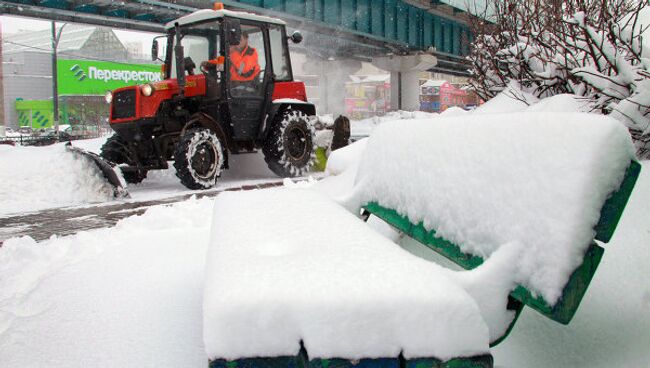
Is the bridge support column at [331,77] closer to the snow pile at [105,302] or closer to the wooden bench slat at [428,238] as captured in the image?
the snow pile at [105,302]

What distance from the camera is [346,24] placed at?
22.1 meters

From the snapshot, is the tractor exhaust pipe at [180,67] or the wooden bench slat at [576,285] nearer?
the wooden bench slat at [576,285]

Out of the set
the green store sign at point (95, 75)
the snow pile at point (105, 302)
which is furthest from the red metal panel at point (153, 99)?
the green store sign at point (95, 75)

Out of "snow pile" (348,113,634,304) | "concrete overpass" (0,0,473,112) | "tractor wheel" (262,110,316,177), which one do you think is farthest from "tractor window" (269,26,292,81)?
"snow pile" (348,113,634,304)

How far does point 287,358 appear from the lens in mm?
1278

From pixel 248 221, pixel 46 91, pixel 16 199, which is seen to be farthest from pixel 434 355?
pixel 46 91

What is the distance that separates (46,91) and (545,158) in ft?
165

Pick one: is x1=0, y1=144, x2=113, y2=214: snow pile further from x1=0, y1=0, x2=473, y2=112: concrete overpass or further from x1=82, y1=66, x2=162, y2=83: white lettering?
x1=82, y1=66, x2=162, y2=83: white lettering

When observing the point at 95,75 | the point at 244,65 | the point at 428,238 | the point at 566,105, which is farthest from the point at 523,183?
the point at 95,75

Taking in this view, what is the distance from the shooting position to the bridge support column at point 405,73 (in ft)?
105

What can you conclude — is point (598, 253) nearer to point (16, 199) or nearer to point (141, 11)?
point (16, 199)

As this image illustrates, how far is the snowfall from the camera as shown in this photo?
1.27 m

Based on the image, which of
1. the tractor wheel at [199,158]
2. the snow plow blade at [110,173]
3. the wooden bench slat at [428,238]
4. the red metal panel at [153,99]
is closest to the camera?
the wooden bench slat at [428,238]

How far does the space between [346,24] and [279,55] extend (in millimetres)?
13545
